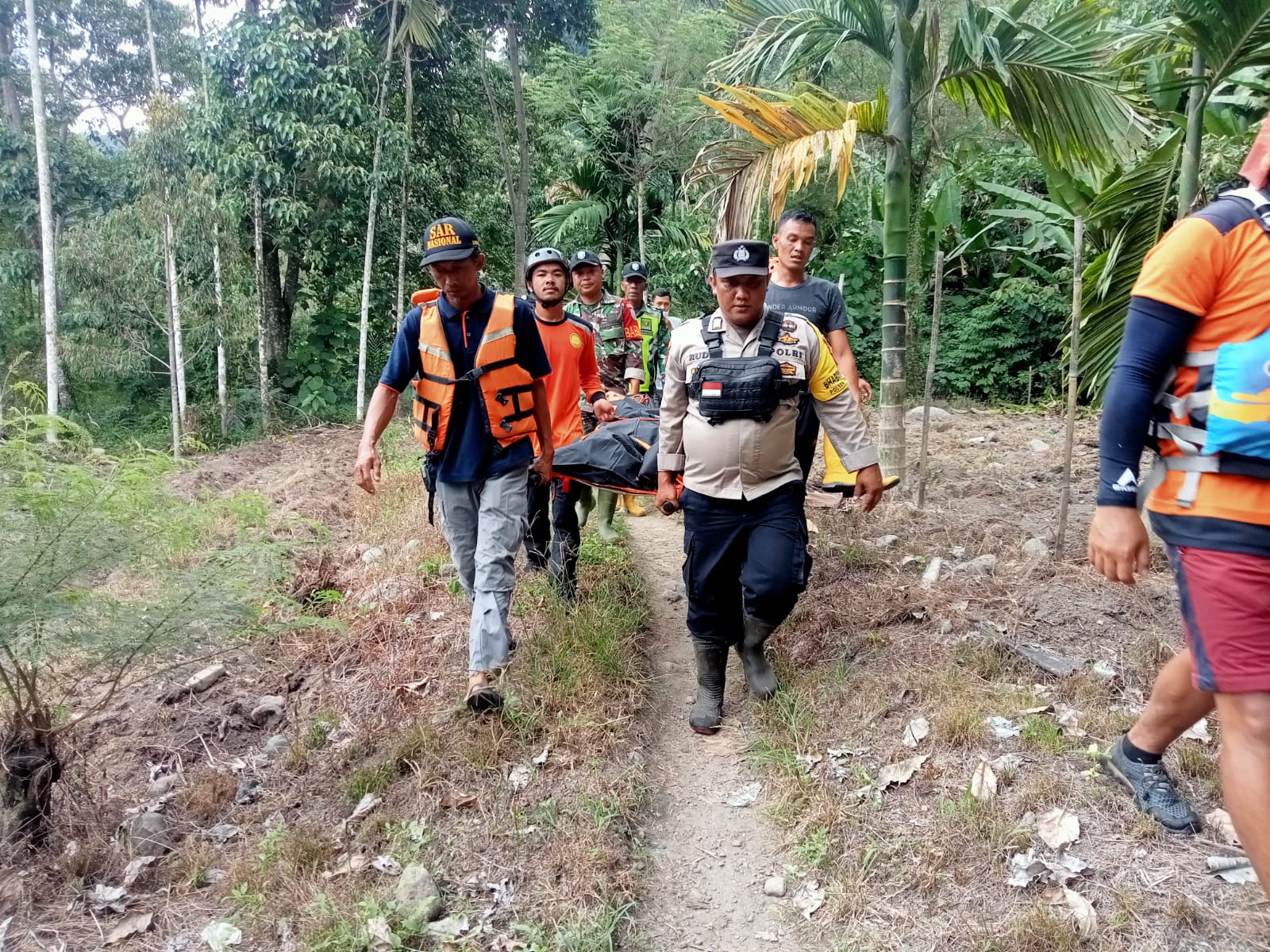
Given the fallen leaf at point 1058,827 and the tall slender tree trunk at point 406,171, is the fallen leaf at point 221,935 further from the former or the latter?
the tall slender tree trunk at point 406,171

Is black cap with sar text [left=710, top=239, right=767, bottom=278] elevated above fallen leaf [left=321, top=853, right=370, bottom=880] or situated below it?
above

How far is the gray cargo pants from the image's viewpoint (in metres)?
3.73

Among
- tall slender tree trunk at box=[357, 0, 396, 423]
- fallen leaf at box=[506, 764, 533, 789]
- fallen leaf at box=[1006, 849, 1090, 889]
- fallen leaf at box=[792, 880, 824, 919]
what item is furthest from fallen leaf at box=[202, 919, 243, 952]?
tall slender tree trunk at box=[357, 0, 396, 423]

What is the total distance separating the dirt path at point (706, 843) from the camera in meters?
2.85

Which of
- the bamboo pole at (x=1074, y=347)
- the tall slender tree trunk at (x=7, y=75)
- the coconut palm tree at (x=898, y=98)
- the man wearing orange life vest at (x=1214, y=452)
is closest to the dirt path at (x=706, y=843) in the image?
the man wearing orange life vest at (x=1214, y=452)

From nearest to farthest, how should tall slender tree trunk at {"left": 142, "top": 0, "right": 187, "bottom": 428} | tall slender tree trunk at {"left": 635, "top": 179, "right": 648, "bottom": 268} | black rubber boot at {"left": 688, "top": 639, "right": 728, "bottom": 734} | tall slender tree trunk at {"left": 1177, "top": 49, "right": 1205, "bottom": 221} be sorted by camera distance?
black rubber boot at {"left": 688, "top": 639, "right": 728, "bottom": 734}
tall slender tree trunk at {"left": 1177, "top": 49, "right": 1205, "bottom": 221}
tall slender tree trunk at {"left": 142, "top": 0, "right": 187, "bottom": 428}
tall slender tree trunk at {"left": 635, "top": 179, "right": 648, "bottom": 268}

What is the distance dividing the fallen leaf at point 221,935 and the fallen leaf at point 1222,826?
3.19 metres

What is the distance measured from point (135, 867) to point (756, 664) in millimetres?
2689

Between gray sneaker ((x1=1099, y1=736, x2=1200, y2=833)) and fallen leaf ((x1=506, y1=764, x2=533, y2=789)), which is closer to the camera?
gray sneaker ((x1=1099, y1=736, x2=1200, y2=833))

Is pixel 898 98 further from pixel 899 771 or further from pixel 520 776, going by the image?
pixel 520 776

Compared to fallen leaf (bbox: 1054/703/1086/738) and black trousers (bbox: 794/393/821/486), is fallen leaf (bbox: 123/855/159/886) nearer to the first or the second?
black trousers (bbox: 794/393/821/486)

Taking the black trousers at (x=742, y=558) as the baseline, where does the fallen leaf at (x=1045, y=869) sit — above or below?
below

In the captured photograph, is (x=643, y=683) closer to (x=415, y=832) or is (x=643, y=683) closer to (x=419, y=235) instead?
(x=415, y=832)

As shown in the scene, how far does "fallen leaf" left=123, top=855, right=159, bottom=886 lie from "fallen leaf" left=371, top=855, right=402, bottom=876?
0.88 m
